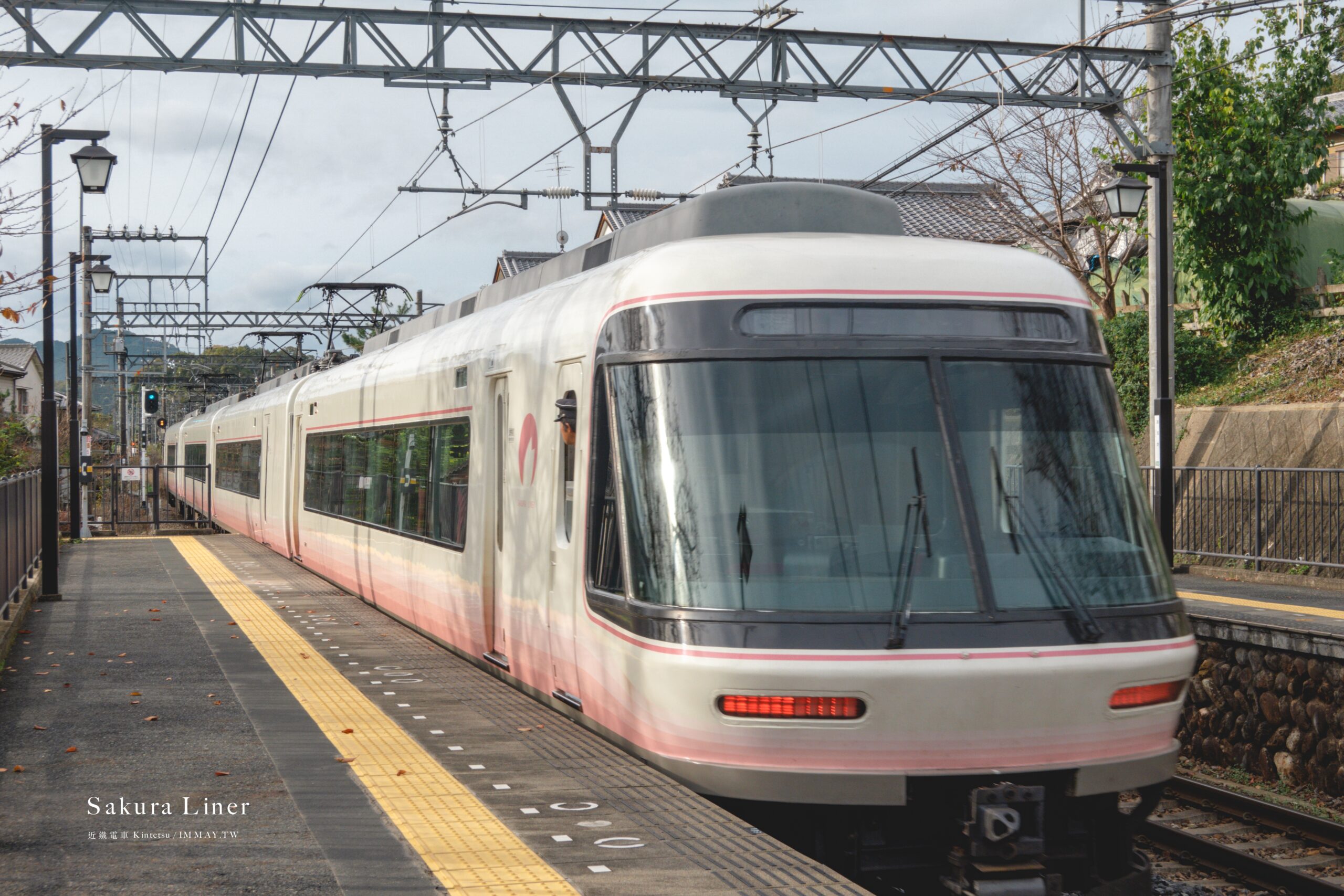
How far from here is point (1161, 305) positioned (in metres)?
16.5

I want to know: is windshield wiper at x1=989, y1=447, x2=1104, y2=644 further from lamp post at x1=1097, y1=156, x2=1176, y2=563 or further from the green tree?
the green tree

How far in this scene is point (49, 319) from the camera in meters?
14.3

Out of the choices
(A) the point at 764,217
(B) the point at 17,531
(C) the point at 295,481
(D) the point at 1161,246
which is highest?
(D) the point at 1161,246

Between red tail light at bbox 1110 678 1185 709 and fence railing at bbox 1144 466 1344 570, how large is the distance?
11.5 m

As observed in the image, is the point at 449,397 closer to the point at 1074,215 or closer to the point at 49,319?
the point at 49,319

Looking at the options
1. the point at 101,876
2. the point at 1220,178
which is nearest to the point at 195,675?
the point at 101,876

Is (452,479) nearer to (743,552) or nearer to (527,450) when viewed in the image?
(527,450)

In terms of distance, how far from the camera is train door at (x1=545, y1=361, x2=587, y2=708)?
24.1 feet

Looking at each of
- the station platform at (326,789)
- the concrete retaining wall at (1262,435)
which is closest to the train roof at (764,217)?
the station platform at (326,789)

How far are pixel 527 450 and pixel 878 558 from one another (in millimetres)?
3273

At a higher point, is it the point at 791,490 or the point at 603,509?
the point at 791,490

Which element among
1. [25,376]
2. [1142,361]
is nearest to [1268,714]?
Answer: [1142,361]

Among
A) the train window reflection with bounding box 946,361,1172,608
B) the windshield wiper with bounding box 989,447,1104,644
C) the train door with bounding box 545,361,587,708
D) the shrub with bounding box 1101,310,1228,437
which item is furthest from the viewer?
the shrub with bounding box 1101,310,1228,437

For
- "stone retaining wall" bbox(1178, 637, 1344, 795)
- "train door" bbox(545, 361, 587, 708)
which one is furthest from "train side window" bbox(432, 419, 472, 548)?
"stone retaining wall" bbox(1178, 637, 1344, 795)
